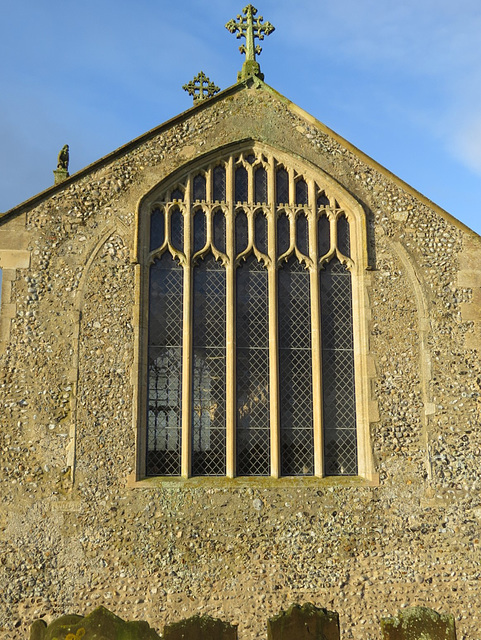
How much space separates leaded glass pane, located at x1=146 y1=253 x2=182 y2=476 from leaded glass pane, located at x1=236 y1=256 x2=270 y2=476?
883 millimetres

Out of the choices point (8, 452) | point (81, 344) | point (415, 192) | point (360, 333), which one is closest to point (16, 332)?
point (81, 344)

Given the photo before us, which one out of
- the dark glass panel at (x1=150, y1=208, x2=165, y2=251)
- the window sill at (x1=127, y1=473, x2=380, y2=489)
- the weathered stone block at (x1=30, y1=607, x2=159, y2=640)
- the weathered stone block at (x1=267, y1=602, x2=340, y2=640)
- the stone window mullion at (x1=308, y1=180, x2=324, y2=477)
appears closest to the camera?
the weathered stone block at (x1=30, y1=607, x2=159, y2=640)

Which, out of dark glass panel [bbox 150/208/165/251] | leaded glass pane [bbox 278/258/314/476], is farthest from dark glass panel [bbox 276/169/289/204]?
dark glass panel [bbox 150/208/165/251]

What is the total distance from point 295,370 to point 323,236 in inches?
87.0

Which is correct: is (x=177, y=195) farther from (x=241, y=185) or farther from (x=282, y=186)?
(x=282, y=186)

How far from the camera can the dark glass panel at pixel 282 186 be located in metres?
10.5

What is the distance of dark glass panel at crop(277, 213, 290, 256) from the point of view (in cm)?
1030

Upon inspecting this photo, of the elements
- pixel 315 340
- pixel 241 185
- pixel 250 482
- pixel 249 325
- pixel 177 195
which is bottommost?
pixel 250 482

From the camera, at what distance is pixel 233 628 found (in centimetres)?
541

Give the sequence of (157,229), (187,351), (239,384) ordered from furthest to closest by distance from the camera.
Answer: (157,229)
(239,384)
(187,351)

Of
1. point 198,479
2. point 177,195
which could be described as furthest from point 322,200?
point 198,479

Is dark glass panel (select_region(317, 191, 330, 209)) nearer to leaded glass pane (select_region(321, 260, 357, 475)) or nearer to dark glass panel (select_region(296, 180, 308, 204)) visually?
dark glass panel (select_region(296, 180, 308, 204))

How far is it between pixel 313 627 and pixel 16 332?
226 inches

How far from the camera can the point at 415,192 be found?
34.7 ft
